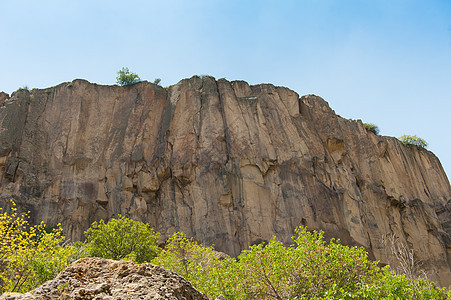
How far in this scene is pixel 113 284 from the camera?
31.4ft

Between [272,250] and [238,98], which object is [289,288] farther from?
[238,98]

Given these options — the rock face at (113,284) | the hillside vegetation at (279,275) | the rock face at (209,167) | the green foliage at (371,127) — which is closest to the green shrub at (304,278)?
the hillside vegetation at (279,275)

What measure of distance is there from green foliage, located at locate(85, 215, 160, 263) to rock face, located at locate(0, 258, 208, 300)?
75.3ft

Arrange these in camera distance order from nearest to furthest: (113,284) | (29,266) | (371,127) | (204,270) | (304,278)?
(113,284) < (29,266) < (304,278) < (204,270) < (371,127)

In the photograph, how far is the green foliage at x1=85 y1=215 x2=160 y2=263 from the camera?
32.8 metres

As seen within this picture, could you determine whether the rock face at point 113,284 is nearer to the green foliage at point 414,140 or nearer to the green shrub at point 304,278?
the green shrub at point 304,278

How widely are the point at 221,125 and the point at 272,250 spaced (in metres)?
26.5

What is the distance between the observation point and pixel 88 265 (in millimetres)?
10258

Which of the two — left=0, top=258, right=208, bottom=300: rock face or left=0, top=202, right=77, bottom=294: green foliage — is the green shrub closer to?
left=0, top=202, right=77, bottom=294: green foliage

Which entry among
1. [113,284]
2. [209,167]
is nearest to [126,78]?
[209,167]

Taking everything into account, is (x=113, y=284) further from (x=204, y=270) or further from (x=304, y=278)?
(x=204, y=270)

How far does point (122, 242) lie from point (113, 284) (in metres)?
24.9

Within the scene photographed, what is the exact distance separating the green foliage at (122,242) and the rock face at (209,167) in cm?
718

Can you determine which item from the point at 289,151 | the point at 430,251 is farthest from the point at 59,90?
the point at 430,251
